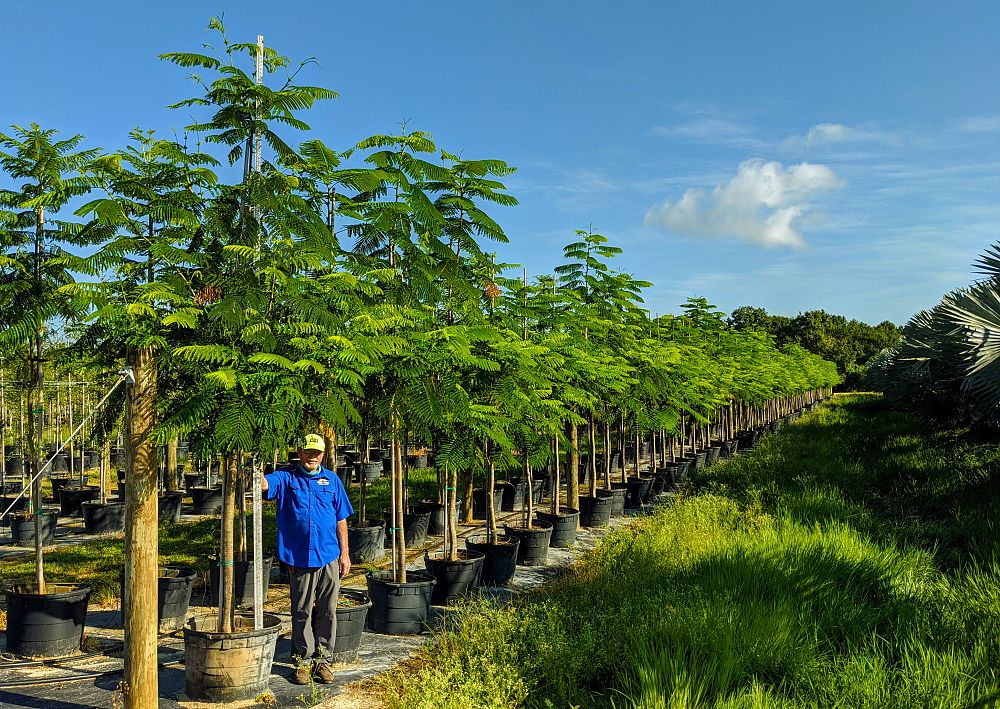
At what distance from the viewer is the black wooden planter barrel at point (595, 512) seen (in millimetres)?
14648

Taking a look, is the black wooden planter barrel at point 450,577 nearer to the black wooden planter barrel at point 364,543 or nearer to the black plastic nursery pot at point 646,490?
the black wooden planter barrel at point 364,543

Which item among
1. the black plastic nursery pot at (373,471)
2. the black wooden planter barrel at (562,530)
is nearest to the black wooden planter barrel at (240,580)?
the black wooden planter barrel at (562,530)

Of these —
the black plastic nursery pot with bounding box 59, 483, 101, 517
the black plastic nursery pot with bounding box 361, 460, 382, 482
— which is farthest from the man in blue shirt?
the black plastic nursery pot with bounding box 361, 460, 382, 482

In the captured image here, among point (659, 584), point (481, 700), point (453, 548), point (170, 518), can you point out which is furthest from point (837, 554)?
point (170, 518)

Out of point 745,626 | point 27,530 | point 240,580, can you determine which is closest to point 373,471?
point 27,530

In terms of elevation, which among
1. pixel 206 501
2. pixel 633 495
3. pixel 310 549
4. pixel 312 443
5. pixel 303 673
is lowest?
pixel 303 673

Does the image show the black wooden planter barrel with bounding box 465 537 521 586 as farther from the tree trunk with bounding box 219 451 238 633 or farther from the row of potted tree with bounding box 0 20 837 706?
the tree trunk with bounding box 219 451 238 633

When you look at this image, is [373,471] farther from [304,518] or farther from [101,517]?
[304,518]

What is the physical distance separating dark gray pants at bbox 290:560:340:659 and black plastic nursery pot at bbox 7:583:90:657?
2348 millimetres

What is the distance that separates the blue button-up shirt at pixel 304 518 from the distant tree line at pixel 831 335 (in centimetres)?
8631

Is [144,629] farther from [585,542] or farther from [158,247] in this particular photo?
[585,542]

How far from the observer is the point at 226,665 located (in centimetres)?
589

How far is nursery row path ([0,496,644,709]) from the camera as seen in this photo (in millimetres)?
6074

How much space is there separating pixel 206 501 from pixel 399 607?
9.53m
